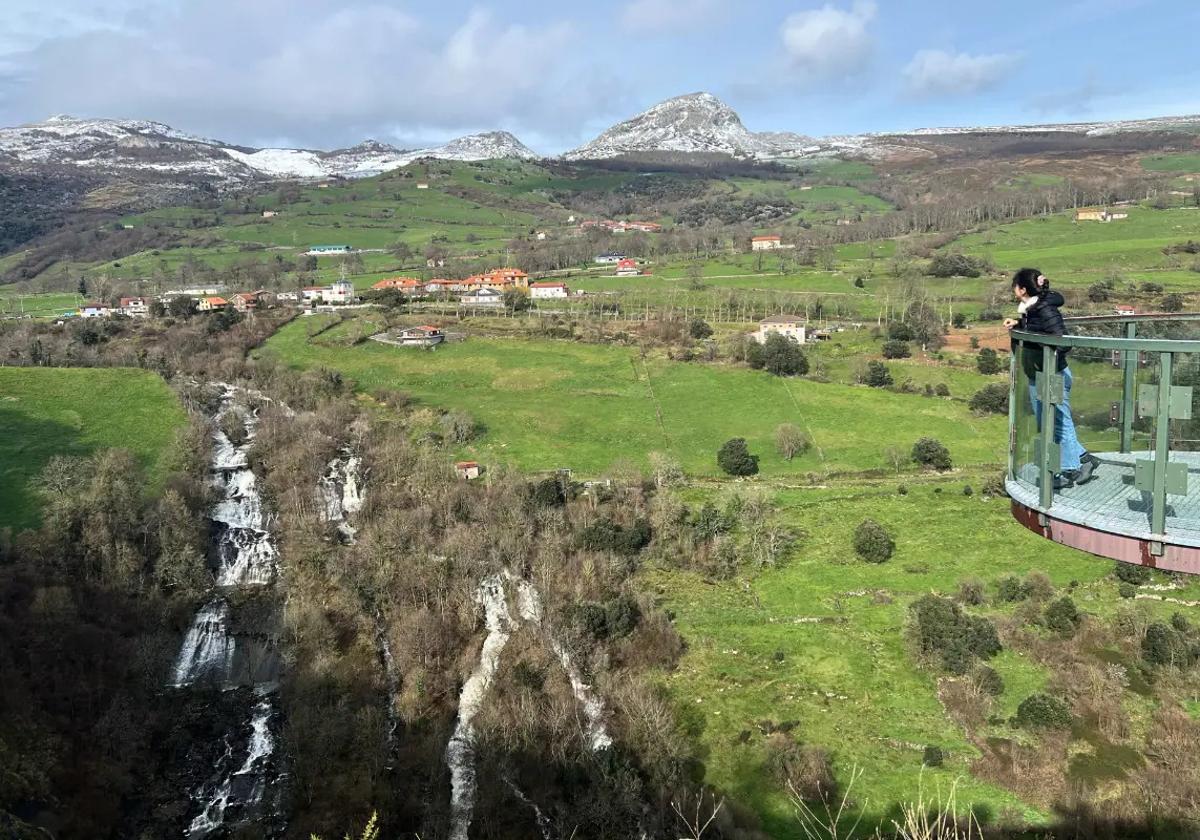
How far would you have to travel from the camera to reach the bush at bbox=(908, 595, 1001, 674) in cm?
A: 3040

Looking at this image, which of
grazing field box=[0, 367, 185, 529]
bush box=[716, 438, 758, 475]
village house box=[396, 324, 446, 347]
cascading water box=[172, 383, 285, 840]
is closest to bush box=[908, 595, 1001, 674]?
bush box=[716, 438, 758, 475]

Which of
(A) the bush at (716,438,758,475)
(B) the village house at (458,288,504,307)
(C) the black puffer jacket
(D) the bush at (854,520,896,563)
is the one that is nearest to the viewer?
(C) the black puffer jacket

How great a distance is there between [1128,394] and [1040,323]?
57.3 inches

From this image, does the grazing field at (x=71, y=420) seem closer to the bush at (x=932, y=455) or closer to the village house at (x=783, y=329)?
the bush at (x=932, y=455)

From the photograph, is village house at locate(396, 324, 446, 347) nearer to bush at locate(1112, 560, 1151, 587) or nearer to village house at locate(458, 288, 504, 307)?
village house at locate(458, 288, 504, 307)

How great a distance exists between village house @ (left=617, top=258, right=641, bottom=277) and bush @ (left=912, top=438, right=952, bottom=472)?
208 ft

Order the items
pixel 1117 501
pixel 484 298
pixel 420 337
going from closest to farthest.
Result: pixel 1117 501, pixel 420 337, pixel 484 298

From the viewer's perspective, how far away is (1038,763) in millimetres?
24969

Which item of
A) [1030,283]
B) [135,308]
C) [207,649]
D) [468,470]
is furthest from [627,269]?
[1030,283]

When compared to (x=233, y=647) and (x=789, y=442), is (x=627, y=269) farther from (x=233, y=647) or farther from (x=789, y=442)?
(x=233, y=647)

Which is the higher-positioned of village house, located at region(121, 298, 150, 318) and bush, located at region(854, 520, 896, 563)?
village house, located at region(121, 298, 150, 318)

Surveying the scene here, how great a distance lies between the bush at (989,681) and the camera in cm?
2872

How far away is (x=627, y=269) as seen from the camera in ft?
369

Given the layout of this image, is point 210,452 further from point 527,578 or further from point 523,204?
point 523,204
